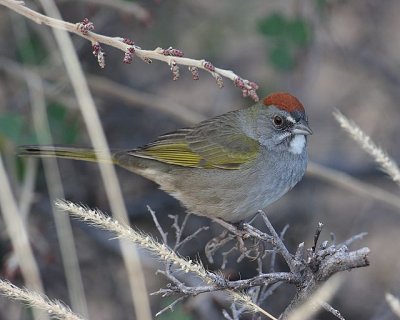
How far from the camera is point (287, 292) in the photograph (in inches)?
214

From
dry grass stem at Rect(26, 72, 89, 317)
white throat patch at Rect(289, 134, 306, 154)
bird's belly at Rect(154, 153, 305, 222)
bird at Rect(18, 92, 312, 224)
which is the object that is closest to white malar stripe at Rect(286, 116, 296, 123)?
bird at Rect(18, 92, 312, 224)

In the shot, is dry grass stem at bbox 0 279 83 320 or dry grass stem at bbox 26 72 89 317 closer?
dry grass stem at bbox 0 279 83 320

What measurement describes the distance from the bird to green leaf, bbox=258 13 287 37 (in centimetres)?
84

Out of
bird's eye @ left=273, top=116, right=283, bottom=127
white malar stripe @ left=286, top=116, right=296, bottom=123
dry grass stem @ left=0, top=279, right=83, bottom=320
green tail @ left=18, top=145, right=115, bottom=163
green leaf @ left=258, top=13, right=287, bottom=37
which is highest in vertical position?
green leaf @ left=258, top=13, right=287, bottom=37

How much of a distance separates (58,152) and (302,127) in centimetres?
141

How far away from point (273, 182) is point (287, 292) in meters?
1.29

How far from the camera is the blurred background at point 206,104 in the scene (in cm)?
518

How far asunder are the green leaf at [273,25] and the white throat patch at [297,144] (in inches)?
42.6

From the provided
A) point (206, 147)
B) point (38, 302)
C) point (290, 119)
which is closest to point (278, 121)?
point (290, 119)

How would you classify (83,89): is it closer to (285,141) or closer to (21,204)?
(21,204)

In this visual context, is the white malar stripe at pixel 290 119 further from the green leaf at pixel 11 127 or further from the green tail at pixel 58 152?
the green leaf at pixel 11 127

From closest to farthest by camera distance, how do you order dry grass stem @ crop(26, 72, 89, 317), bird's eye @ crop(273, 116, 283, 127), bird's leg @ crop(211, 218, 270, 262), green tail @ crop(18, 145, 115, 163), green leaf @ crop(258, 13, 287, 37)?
bird's leg @ crop(211, 218, 270, 262) → dry grass stem @ crop(26, 72, 89, 317) → green tail @ crop(18, 145, 115, 163) → bird's eye @ crop(273, 116, 283, 127) → green leaf @ crop(258, 13, 287, 37)

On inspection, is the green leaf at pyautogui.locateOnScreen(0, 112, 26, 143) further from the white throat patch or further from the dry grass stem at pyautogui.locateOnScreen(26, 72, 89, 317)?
the white throat patch

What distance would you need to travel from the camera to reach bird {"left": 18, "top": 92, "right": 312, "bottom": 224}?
4426mm
